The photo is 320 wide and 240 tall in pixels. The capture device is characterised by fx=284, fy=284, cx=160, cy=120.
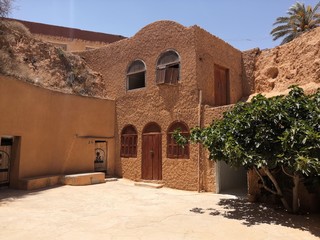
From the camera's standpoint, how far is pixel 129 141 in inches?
566

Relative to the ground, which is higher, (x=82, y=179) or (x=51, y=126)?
(x=51, y=126)

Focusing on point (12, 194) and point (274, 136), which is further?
point (12, 194)

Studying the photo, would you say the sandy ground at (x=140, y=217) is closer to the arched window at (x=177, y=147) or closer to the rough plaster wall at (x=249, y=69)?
the arched window at (x=177, y=147)

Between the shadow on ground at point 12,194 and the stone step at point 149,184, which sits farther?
the stone step at point 149,184

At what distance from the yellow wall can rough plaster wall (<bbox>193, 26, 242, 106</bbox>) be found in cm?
525

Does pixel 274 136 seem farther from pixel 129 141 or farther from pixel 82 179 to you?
pixel 129 141

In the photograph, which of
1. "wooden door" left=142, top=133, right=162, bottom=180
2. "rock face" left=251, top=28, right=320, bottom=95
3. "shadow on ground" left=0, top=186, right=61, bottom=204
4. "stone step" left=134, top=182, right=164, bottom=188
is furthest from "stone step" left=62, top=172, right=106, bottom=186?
"rock face" left=251, top=28, right=320, bottom=95

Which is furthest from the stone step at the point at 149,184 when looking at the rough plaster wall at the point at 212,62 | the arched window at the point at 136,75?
the arched window at the point at 136,75

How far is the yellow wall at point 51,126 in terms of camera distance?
1066 centimetres

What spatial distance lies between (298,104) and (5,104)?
9627 mm

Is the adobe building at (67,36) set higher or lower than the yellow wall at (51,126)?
higher

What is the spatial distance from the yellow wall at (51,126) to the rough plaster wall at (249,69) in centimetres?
729

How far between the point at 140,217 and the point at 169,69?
7406 millimetres

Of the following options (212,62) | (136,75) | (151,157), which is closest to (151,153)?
(151,157)
